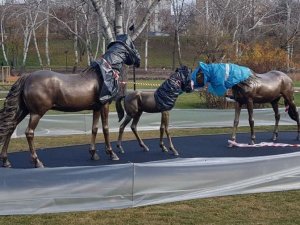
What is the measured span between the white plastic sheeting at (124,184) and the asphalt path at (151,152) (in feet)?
4.47

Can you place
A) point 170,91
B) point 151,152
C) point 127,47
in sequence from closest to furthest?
point 127,47 < point 170,91 < point 151,152

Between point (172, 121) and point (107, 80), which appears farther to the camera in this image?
point (172, 121)

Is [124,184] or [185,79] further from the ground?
[185,79]

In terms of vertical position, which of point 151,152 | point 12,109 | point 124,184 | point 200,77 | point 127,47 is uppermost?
point 127,47

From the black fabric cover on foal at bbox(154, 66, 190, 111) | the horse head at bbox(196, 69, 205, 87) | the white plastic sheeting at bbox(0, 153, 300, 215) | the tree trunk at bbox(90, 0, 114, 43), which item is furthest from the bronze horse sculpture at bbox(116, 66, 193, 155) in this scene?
the tree trunk at bbox(90, 0, 114, 43)

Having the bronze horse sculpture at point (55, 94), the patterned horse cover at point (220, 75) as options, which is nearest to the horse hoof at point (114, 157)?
the bronze horse sculpture at point (55, 94)

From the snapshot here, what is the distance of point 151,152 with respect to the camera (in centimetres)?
858

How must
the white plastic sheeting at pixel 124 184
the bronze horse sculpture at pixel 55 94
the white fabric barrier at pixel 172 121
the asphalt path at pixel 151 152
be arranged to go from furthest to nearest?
the white fabric barrier at pixel 172 121 < the asphalt path at pixel 151 152 < the bronze horse sculpture at pixel 55 94 < the white plastic sheeting at pixel 124 184

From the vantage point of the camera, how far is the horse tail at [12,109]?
6.69m

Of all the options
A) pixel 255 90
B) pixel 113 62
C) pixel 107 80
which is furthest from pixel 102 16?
pixel 107 80

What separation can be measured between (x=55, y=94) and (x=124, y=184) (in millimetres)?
1692

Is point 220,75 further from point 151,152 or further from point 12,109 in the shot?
point 12,109

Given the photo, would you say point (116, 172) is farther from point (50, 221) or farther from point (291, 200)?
point (291, 200)

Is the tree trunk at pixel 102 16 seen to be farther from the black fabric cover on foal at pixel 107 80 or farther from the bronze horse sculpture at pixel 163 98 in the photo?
the black fabric cover on foal at pixel 107 80
